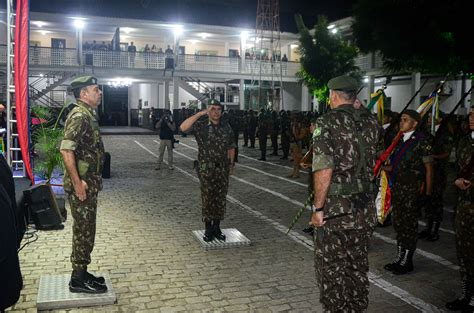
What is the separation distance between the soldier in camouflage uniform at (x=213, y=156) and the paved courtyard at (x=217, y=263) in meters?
0.62

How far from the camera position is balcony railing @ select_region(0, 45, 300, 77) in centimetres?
2648

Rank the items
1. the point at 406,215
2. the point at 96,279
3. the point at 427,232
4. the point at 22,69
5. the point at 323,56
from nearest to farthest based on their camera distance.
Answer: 1. the point at 96,279
2. the point at 406,215
3. the point at 22,69
4. the point at 427,232
5. the point at 323,56

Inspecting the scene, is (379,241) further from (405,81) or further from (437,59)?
(405,81)

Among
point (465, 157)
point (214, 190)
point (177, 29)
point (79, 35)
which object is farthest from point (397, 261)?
point (177, 29)

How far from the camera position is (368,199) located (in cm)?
351

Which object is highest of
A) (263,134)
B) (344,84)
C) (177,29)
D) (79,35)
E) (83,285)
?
(177,29)

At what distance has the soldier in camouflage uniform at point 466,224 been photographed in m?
4.18

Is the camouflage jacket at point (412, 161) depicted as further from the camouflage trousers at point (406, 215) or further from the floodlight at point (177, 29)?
the floodlight at point (177, 29)

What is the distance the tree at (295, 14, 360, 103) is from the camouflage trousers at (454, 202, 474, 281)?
18.5 m

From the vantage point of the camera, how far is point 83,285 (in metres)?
4.41

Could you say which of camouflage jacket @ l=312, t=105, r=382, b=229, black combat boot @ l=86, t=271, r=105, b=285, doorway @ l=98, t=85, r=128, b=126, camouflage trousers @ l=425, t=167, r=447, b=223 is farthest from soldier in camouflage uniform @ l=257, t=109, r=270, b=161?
doorway @ l=98, t=85, r=128, b=126

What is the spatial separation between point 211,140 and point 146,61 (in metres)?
23.9

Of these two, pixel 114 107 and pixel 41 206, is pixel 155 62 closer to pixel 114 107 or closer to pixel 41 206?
pixel 114 107

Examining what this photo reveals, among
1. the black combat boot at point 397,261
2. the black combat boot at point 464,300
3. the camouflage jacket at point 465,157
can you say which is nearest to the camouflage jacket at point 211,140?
the black combat boot at point 397,261
